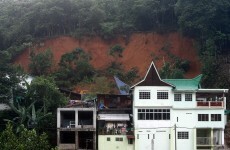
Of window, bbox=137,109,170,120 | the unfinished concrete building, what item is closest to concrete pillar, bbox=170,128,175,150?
window, bbox=137,109,170,120

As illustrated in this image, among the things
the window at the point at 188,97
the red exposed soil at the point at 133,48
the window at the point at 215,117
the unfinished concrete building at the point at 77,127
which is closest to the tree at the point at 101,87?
the unfinished concrete building at the point at 77,127

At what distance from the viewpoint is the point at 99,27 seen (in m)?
63.5

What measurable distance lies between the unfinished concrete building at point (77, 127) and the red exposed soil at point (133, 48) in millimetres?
18801

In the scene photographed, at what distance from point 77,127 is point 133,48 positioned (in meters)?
25.6

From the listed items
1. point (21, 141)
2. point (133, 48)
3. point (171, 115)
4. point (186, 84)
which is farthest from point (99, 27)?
point (21, 141)

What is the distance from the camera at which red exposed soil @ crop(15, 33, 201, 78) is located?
199 feet

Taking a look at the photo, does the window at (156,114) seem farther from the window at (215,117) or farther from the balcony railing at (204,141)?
the window at (215,117)

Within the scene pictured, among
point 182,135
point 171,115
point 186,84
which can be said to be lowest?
point 182,135

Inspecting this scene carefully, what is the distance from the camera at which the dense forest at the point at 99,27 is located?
50.2 metres

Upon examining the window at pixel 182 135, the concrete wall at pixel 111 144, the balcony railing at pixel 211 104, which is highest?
the balcony railing at pixel 211 104

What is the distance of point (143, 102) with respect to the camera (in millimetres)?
39125

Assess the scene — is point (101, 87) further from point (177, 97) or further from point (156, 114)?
point (177, 97)

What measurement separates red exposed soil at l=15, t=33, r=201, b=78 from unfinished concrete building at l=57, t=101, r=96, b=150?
18801 millimetres

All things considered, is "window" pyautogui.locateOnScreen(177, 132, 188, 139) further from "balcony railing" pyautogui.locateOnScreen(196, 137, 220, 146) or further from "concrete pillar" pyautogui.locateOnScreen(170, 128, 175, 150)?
"balcony railing" pyautogui.locateOnScreen(196, 137, 220, 146)
